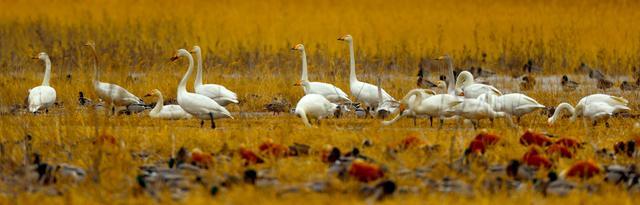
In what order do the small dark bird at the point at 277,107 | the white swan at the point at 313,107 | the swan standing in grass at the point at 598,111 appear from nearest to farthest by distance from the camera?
the swan standing in grass at the point at 598,111, the white swan at the point at 313,107, the small dark bird at the point at 277,107

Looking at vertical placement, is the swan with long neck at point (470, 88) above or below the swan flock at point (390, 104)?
above

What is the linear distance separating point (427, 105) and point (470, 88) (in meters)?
2.29

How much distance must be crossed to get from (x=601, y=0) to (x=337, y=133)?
2814cm

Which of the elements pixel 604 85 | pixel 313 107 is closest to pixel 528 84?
pixel 604 85

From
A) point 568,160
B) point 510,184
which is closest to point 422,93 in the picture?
point 568,160

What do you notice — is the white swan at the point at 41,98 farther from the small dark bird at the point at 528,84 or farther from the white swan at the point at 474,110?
the small dark bird at the point at 528,84

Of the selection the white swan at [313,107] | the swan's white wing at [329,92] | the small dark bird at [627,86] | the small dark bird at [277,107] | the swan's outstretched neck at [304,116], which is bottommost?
the swan's outstretched neck at [304,116]

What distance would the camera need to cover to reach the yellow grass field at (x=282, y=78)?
10578 millimetres

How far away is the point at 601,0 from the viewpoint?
40.6 metres

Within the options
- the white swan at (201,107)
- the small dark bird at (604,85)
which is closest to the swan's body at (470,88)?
the white swan at (201,107)

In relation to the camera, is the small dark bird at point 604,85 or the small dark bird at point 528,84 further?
the small dark bird at point 604,85

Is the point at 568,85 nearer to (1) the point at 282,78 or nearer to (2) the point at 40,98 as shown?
(1) the point at 282,78

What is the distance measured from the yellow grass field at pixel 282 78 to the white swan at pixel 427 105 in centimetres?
23

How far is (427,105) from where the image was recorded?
15.5m
